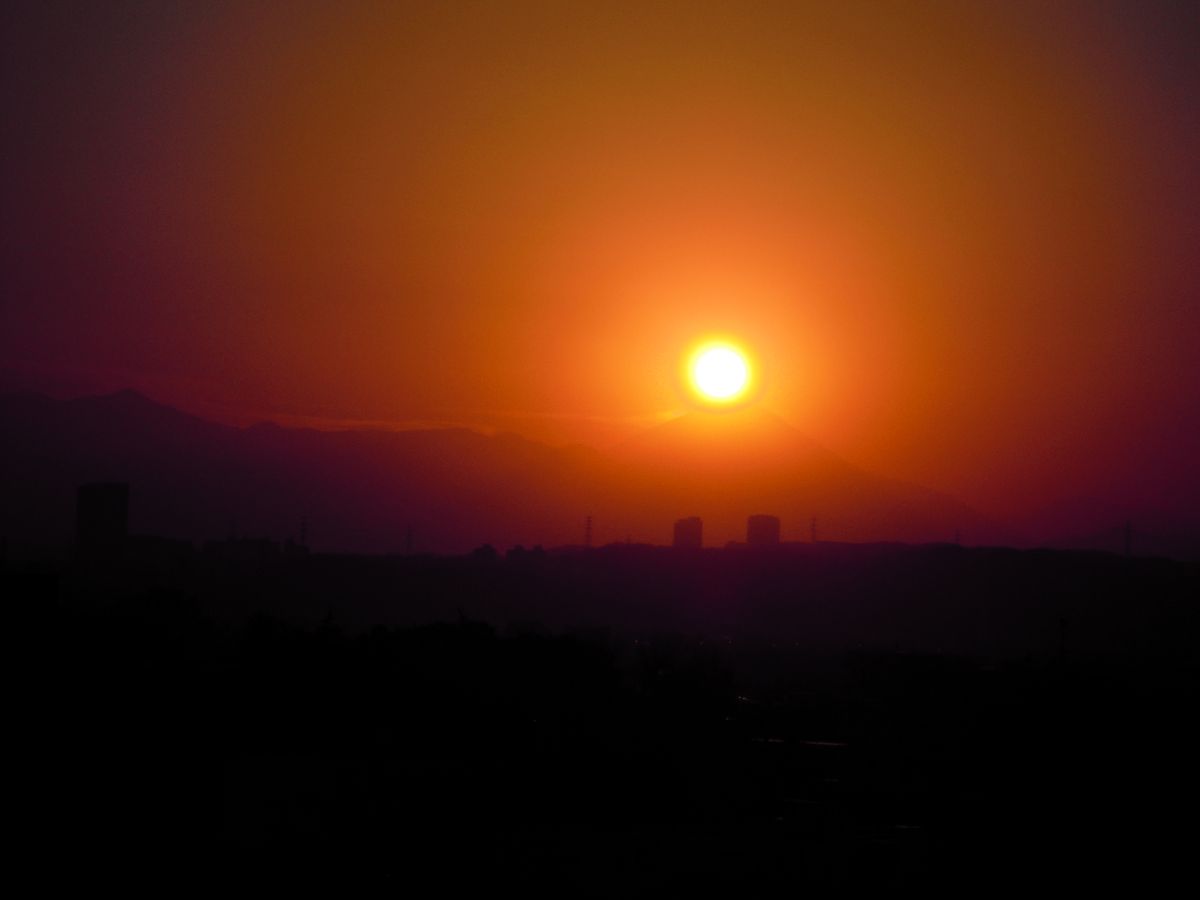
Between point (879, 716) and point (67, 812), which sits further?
point (879, 716)

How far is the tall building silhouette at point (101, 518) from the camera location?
149750 mm

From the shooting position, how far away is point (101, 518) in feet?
502

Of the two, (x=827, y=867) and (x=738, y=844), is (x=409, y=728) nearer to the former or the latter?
(x=738, y=844)

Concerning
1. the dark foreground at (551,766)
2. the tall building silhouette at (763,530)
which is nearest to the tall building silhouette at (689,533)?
Result: the tall building silhouette at (763,530)

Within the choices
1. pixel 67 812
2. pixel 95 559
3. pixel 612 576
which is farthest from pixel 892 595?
pixel 67 812

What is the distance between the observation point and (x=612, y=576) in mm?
163375

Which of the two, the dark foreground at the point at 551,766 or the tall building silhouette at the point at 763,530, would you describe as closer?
the dark foreground at the point at 551,766

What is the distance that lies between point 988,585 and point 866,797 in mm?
103045

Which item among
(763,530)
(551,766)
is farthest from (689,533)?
(551,766)

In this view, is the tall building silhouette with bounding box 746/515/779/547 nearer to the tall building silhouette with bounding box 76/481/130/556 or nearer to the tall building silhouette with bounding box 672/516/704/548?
the tall building silhouette with bounding box 672/516/704/548

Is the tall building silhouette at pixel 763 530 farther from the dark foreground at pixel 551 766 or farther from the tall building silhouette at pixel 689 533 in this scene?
the dark foreground at pixel 551 766

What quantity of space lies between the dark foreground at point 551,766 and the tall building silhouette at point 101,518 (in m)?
77.8

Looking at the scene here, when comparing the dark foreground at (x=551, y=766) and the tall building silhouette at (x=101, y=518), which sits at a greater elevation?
the tall building silhouette at (x=101, y=518)

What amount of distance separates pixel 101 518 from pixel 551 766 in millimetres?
130393
